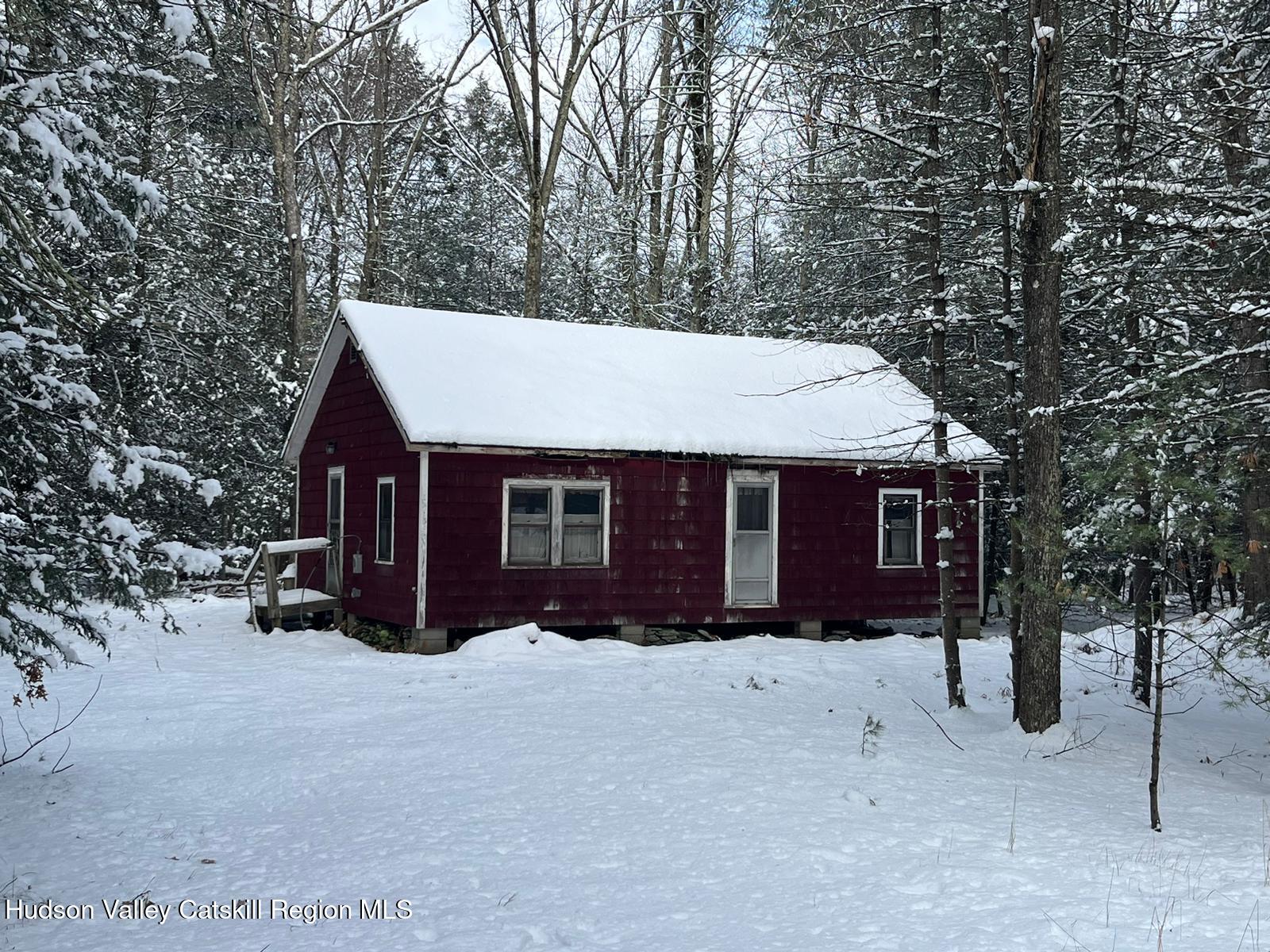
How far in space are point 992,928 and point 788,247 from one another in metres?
23.1

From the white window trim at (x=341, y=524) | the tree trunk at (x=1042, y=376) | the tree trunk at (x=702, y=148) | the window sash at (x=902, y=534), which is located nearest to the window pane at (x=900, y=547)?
the window sash at (x=902, y=534)

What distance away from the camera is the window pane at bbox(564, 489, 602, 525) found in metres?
15.9

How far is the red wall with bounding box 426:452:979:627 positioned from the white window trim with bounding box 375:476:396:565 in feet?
2.94

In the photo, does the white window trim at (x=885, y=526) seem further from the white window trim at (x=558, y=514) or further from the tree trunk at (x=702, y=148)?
the tree trunk at (x=702, y=148)

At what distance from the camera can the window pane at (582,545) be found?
1593cm

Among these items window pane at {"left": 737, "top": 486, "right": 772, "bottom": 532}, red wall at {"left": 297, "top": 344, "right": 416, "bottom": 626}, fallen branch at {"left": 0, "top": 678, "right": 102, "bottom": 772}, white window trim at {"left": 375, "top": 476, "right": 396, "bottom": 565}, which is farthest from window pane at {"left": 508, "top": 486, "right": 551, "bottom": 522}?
fallen branch at {"left": 0, "top": 678, "right": 102, "bottom": 772}

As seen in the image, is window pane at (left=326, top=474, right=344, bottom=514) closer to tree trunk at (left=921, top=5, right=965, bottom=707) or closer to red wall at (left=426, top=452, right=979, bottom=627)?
red wall at (left=426, top=452, right=979, bottom=627)

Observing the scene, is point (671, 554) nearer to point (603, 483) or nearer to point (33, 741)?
point (603, 483)

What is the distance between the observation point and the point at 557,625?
51.6 feet

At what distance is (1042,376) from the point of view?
32.2 feet

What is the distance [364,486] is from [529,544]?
316cm

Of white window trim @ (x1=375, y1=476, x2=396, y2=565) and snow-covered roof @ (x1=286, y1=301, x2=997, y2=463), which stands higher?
snow-covered roof @ (x1=286, y1=301, x2=997, y2=463)

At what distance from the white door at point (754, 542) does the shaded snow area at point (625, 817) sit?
450 cm

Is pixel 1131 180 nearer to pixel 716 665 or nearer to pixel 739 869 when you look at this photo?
pixel 739 869
